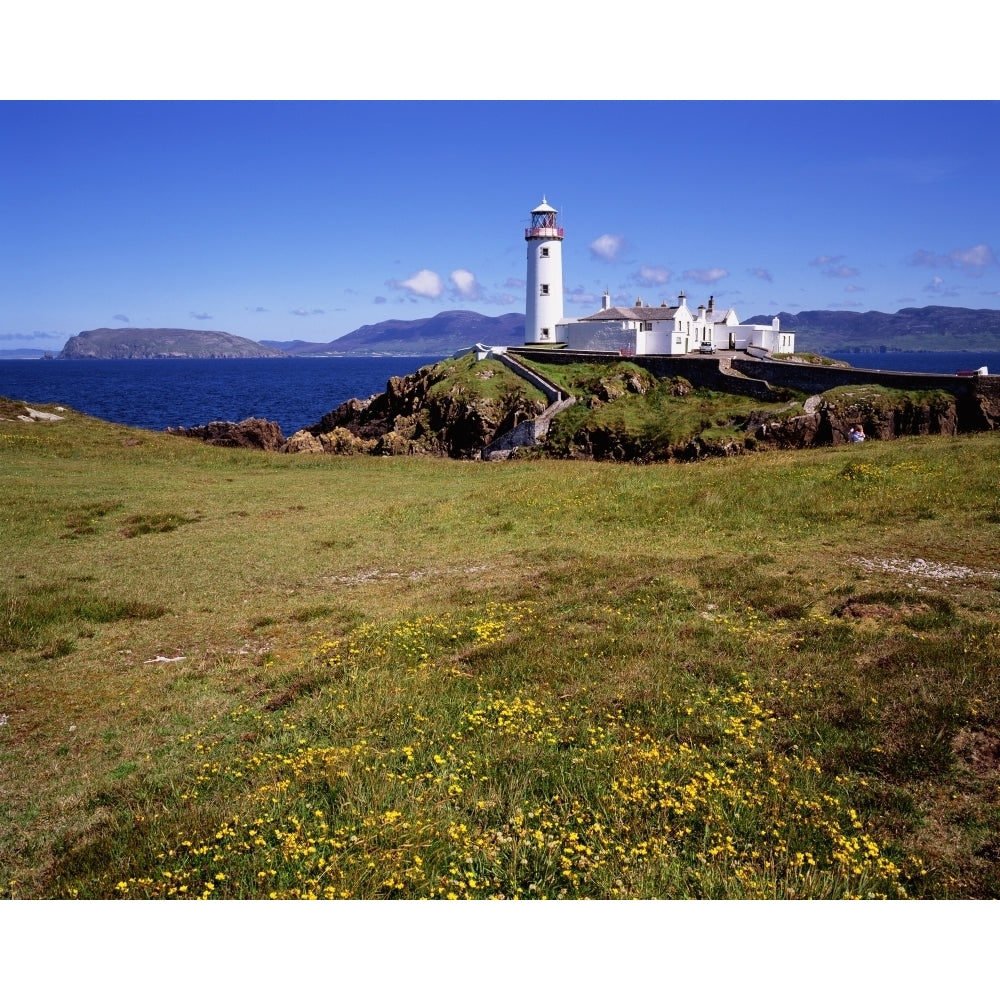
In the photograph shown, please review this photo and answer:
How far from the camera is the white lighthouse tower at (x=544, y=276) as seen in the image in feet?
267

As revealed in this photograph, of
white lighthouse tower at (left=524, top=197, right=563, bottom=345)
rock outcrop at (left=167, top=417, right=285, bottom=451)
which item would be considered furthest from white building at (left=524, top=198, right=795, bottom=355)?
rock outcrop at (left=167, top=417, right=285, bottom=451)

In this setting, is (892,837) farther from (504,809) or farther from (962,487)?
(962,487)

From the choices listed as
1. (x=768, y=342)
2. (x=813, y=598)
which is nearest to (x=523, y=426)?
(x=768, y=342)

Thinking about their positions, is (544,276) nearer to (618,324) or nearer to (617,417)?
(618,324)

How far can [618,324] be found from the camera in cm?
7406

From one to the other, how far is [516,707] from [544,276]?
78.0 m

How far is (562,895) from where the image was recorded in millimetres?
6441

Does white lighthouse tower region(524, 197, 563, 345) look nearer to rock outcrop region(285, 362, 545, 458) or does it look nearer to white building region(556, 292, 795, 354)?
white building region(556, 292, 795, 354)

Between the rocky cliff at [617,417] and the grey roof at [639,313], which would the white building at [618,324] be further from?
the rocky cliff at [617,417]

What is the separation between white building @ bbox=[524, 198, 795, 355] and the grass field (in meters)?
52.6

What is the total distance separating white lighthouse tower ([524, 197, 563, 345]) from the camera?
3206 inches

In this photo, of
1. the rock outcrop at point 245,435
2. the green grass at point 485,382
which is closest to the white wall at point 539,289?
the green grass at point 485,382

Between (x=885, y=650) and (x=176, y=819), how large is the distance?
10.8m

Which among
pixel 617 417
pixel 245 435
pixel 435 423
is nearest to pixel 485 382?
pixel 435 423
